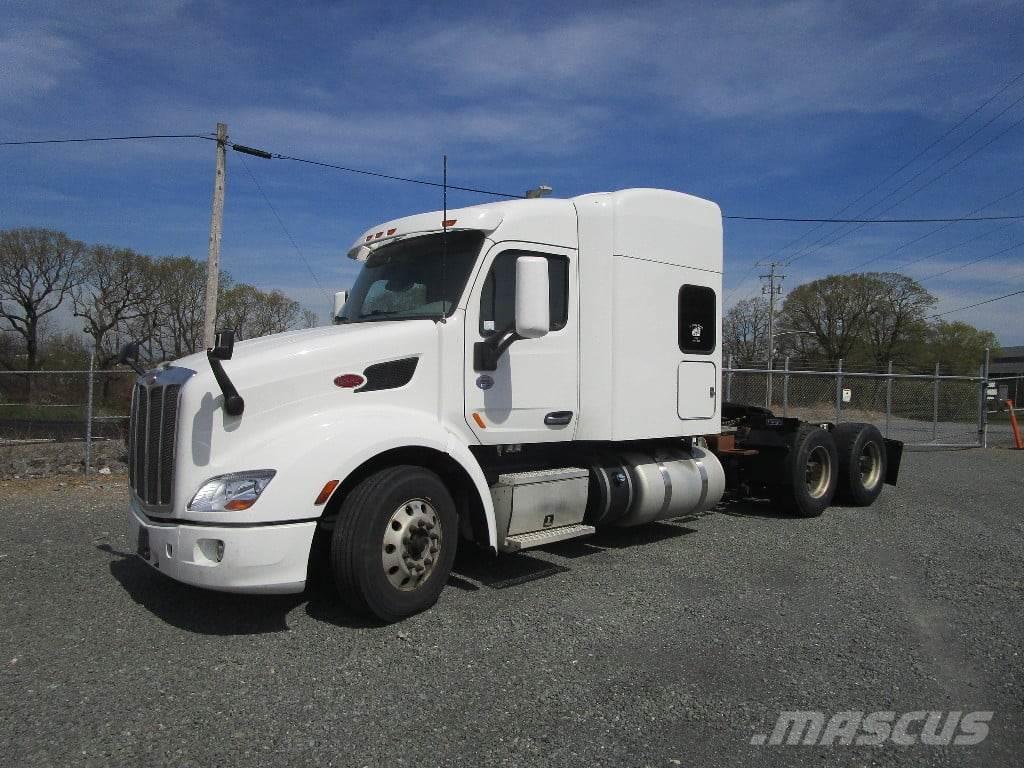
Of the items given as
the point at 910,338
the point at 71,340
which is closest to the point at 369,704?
the point at 71,340

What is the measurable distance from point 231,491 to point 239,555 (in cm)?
36

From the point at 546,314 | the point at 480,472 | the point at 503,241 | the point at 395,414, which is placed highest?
the point at 503,241

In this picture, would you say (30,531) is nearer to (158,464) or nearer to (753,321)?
(158,464)

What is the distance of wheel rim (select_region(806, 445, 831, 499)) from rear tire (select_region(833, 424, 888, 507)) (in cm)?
42

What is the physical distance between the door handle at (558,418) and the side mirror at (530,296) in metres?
1.02

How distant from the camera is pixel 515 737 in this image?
11.1 ft

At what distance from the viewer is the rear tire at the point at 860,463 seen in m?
9.34

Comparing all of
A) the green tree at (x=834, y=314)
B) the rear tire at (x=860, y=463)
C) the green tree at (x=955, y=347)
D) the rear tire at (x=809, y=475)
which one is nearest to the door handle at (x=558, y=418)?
the rear tire at (x=809, y=475)

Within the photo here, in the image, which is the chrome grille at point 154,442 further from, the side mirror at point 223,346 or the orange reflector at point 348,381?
the orange reflector at point 348,381

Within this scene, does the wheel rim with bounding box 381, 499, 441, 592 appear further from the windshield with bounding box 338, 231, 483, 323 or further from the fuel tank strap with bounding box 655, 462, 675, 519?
the fuel tank strap with bounding box 655, 462, 675, 519

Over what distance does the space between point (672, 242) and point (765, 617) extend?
3417mm

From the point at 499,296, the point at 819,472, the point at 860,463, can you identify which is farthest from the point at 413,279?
the point at 860,463

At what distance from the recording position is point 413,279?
5.90m

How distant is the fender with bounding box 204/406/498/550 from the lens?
4336 millimetres
